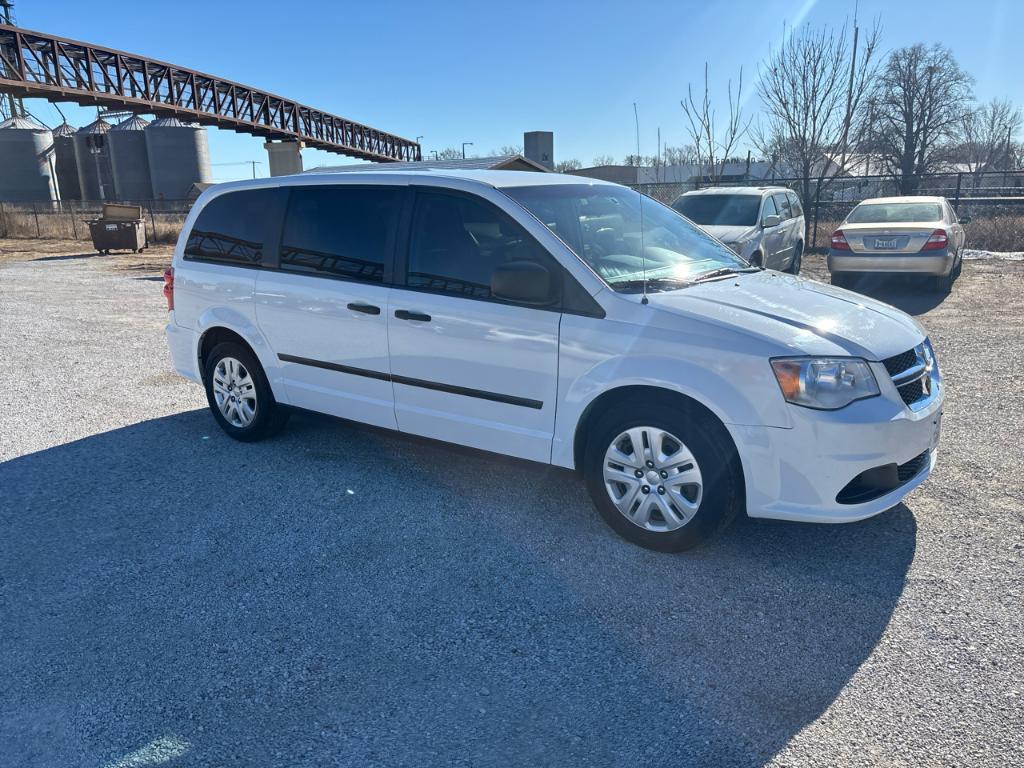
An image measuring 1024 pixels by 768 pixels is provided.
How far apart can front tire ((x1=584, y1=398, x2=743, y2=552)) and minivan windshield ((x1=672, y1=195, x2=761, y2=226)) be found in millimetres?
9304

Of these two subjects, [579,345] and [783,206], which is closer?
[579,345]

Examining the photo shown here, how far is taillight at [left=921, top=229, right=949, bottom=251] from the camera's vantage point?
11.5m

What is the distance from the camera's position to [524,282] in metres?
3.82

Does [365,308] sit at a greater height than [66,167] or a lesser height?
lesser

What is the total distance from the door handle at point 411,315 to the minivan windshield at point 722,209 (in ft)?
29.3

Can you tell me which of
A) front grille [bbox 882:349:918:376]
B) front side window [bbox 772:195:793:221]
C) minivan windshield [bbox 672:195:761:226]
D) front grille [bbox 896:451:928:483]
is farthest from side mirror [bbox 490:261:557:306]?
front side window [bbox 772:195:793:221]

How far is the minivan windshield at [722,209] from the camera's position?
1230 centimetres

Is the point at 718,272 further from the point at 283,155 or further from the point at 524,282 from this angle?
the point at 283,155

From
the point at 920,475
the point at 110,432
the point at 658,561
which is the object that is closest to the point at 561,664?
the point at 658,561

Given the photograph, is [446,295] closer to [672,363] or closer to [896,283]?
[672,363]

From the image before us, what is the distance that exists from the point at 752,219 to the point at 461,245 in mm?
9129

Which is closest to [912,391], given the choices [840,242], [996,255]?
[840,242]


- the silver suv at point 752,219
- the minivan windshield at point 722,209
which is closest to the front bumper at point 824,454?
the silver suv at point 752,219

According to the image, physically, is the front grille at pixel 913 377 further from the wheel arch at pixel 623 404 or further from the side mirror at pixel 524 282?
the side mirror at pixel 524 282
